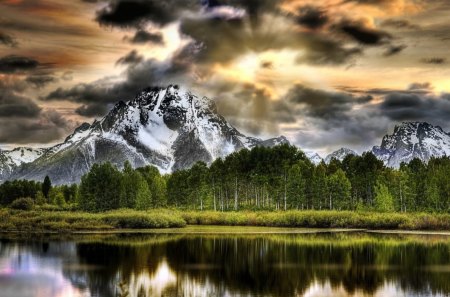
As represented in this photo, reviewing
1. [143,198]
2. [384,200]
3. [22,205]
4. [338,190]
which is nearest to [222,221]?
[143,198]

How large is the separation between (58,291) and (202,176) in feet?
311

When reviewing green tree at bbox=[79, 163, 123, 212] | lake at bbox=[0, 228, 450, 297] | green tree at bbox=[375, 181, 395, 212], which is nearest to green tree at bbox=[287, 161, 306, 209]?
green tree at bbox=[375, 181, 395, 212]

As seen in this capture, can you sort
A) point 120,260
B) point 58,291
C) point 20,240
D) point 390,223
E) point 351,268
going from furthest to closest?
1. point 390,223
2. point 20,240
3. point 120,260
4. point 351,268
5. point 58,291

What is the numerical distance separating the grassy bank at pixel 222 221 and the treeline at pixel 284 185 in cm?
1694

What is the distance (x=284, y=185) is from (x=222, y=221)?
2806 cm

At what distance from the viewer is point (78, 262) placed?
175 ft

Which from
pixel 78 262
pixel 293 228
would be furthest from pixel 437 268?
pixel 293 228

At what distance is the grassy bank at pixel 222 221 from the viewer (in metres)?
92.1

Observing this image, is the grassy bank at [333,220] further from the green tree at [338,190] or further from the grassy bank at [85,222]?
the green tree at [338,190]

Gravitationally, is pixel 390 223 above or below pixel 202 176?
below

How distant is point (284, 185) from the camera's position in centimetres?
12519

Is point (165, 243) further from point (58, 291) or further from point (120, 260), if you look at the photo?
point (58, 291)

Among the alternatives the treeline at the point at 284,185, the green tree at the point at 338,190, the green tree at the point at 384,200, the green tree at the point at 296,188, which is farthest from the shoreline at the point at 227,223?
the green tree at the point at 296,188

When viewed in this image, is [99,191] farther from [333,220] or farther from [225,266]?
[225,266]
